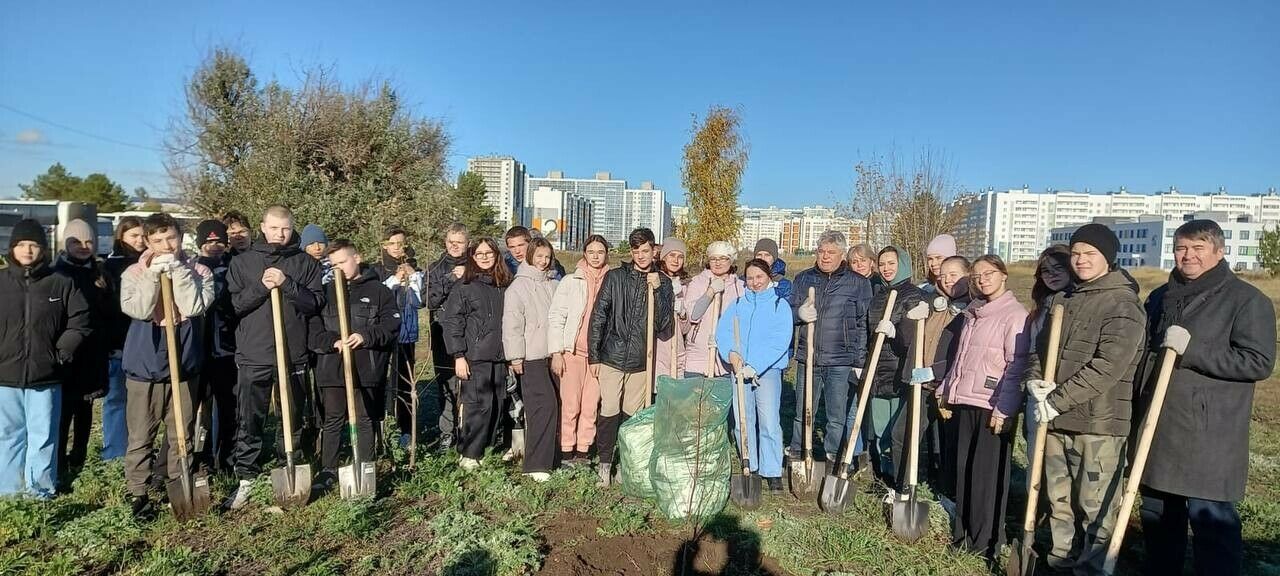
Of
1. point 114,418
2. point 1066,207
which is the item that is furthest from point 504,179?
point 1066,207

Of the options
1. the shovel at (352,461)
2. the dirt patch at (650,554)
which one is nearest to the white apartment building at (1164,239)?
the dirt patch at (650,554)

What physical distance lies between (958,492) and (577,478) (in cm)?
256

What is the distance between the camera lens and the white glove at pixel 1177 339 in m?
3.39

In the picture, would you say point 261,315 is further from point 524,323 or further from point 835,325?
point 835,325

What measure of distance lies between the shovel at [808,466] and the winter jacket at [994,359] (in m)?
1.20

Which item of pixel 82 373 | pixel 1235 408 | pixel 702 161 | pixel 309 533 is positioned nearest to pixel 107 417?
pixel 82 373

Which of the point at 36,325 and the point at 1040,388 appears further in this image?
the point at 36,325

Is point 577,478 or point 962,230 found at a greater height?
point 962,230

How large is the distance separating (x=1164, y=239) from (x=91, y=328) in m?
138

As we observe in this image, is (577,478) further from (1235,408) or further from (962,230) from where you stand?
(962,230)

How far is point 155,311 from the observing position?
4.42 metres

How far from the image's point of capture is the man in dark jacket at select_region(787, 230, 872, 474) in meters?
5.72

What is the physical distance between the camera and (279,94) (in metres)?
14.8

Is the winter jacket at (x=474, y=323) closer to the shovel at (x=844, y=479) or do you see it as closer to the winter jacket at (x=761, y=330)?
the winter jacket at (x=761, y=330)
